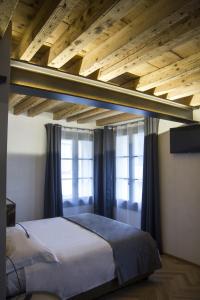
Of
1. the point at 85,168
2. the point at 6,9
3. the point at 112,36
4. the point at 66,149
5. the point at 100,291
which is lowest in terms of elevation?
the point at 100,291

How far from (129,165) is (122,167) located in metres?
0.25

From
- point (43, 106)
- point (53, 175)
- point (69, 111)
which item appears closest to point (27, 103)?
point (43, 106)

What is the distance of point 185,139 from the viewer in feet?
11.4

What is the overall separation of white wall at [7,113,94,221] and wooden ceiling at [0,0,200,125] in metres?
2.35

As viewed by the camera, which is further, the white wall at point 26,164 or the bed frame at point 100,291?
the white wall at point 26,164

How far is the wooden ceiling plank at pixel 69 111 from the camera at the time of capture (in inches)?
142

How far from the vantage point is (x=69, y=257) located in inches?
90.4

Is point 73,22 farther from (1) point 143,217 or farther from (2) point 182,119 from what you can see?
(1) point 143,217

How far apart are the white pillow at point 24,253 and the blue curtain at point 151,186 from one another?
217cm

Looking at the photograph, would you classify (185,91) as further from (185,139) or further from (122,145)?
(122,145)

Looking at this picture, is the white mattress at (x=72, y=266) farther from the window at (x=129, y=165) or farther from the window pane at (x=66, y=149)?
the window pane at (x=66, y=149)

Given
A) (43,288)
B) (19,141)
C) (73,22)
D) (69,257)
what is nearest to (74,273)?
(69,257)

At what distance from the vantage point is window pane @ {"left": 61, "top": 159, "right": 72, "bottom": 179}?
4.70 m

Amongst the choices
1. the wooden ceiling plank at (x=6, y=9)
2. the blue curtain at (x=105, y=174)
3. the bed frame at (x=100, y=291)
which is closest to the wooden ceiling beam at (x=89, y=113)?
the blue curtain at (x=105, y=174)
